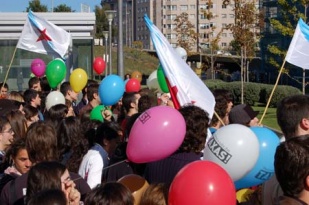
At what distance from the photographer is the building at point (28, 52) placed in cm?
1977

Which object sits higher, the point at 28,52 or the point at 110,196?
the point at 110,196

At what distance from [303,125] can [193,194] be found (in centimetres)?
107

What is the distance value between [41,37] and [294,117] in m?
8.49

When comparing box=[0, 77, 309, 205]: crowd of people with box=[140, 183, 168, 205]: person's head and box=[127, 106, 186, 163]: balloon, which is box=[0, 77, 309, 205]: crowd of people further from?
box=[127, 106, 186, 163]: balloon

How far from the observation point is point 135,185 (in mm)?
4406

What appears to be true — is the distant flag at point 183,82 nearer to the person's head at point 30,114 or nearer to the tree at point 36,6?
the person's head at point 30,114

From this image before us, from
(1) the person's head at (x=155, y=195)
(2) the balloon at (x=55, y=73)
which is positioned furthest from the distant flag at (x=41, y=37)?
(1) the person's head at (x=155, y=195)

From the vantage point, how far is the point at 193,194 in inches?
140

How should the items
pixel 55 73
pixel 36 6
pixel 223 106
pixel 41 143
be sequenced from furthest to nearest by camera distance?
1. pixel 36 6
2. pixel 55 73
3. pixel 223 106
4. pixel 41 143

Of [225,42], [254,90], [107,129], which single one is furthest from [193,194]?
[225,42]

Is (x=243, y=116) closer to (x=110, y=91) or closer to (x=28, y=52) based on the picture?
(x=110, y=91)

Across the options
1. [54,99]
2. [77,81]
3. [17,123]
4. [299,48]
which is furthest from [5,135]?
[77,81]

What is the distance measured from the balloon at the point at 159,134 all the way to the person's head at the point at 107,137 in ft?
3.67

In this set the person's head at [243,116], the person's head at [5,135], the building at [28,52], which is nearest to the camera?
the person's head at [5,135]
